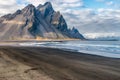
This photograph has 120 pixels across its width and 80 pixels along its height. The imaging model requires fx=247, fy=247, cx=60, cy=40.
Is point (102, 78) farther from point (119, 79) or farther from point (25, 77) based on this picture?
point (25, 77)

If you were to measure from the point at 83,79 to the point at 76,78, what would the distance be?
15.8 inches

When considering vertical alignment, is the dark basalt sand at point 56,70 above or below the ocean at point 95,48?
above

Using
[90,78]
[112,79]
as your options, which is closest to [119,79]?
[112,79]

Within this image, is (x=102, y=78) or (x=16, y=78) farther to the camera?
(x=102, y=78)

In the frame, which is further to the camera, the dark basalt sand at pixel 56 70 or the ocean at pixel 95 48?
the ocean at pixel 95 48

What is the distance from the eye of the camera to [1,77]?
533 inches

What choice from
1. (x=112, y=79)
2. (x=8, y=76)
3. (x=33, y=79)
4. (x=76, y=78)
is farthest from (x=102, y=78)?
(x=8, y=76)

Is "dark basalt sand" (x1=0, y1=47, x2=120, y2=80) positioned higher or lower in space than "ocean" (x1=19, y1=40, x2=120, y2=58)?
higher

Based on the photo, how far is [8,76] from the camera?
13844 mm

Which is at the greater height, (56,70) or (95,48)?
(56,70)

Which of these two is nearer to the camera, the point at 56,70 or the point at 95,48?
the point at 56,70

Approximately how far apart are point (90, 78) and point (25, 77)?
361cm

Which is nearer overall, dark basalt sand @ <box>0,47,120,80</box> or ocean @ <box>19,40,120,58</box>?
dark basalt sand @ <box>0,47,120,80</box>

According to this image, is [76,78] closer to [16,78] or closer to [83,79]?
[83,79]
